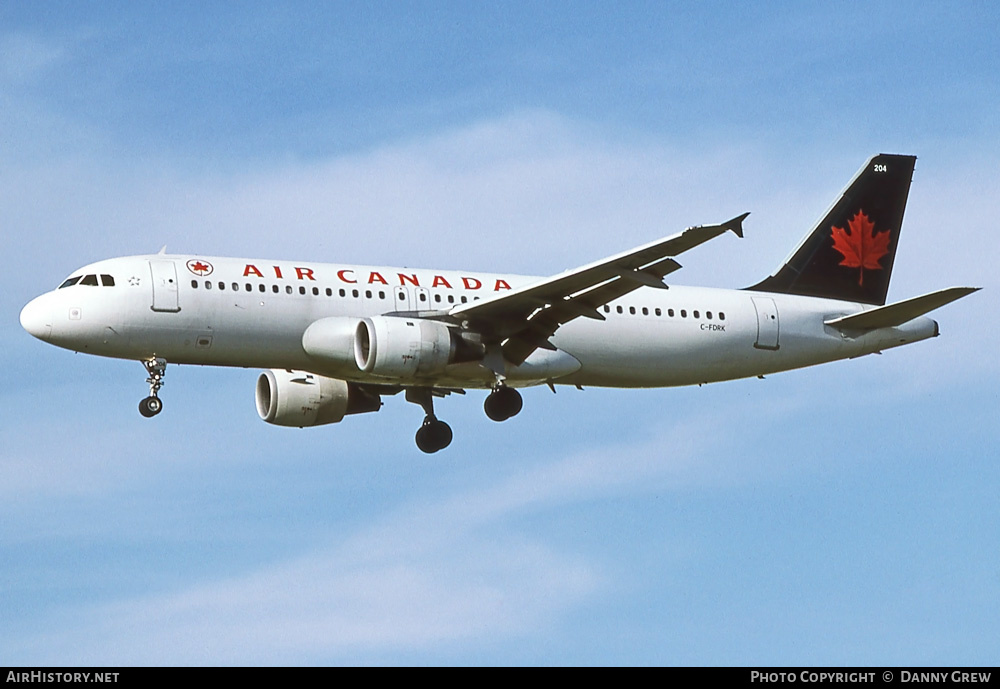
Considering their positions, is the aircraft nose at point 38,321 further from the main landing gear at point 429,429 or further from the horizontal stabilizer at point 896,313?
the horizontal stabilizer at point 896,313

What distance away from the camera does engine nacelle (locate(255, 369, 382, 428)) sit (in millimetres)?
45062

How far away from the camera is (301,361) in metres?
40.8

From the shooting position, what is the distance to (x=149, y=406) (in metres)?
40.3

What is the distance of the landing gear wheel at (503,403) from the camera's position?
4238 centimetres

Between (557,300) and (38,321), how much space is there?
1238 centimetres

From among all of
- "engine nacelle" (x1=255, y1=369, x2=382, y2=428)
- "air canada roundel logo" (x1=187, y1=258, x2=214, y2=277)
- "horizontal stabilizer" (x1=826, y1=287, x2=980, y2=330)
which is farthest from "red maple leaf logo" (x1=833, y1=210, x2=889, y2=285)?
"air canada roundel logo" (x1=187, y1=258, x2=214, y2=277)

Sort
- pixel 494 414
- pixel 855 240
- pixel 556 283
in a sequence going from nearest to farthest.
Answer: pixel 556 283 → pixel 494 414 → pixel 855 240

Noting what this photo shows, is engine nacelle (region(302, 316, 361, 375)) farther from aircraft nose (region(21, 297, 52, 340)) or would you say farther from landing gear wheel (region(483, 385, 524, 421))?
aircraft nose (region(21, 297, 52, 340))

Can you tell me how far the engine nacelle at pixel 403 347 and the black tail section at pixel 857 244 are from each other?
36.4 ft

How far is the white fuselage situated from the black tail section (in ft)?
3.23
